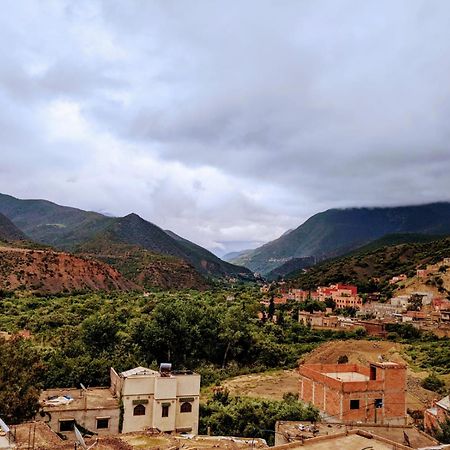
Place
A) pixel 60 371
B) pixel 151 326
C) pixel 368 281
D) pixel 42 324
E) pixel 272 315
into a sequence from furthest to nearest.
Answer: pixel 368 281 < pixel 272 315 < pixel 42 324 < pixel 151 326 < pixel 60 371

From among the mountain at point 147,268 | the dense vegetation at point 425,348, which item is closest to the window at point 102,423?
the dense vegetation at point 425,348

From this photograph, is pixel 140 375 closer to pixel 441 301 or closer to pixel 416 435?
pixel 416 435

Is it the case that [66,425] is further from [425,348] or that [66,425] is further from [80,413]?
[425,348]

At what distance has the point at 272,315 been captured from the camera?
76.4 metres

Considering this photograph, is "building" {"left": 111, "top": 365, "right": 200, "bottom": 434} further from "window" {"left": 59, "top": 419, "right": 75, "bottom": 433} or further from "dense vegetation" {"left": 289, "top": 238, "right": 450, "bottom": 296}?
"dense vegetation" {"left": 289, "top": 238, "right": 450, "bottom": 296}

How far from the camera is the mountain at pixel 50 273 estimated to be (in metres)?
92.9

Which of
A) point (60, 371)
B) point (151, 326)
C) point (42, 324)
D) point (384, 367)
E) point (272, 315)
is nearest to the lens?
point (384, 367)

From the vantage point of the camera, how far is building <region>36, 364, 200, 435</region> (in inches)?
903

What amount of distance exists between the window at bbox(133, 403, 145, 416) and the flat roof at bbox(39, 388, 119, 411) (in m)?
0.90

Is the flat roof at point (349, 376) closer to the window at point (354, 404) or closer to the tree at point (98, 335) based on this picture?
the window at point (354, 404)

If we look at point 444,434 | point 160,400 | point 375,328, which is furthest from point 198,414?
point 375,328

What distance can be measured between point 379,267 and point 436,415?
93.6 metres

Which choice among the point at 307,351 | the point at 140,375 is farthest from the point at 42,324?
the point at 140,375

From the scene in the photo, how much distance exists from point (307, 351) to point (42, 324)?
2865cm
